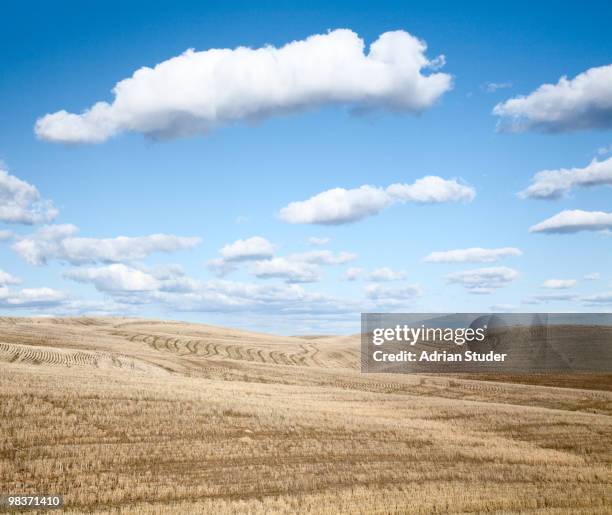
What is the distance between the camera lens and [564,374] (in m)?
60.1

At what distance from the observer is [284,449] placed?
71.9 ft

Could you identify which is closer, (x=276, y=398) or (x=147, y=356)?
(x=276, y=398)

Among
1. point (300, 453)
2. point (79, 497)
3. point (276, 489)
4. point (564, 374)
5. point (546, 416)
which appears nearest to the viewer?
point (79, 497)

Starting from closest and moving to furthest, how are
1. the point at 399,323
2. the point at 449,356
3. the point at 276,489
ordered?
the point at 276,489
the point at 449,356
the point at 399,323

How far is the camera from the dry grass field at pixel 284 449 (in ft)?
54.6

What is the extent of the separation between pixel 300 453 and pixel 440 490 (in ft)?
18.0

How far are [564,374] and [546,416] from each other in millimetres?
31141

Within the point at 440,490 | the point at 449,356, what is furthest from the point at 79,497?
the point at 449,356

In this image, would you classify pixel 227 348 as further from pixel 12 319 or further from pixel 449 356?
pixel 12 319

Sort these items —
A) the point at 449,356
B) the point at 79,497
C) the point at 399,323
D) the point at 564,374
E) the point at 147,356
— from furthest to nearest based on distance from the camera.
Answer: the point at 399,323
the point at 449,356
the point at 564,374
the point at 147,356
the point at 79,497

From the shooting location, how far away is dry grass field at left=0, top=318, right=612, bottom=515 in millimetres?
16656

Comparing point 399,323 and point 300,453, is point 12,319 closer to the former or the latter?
point 399,323

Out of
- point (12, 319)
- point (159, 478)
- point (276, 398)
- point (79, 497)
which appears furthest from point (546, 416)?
point (12, 319)

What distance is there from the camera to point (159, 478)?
1773 cm
